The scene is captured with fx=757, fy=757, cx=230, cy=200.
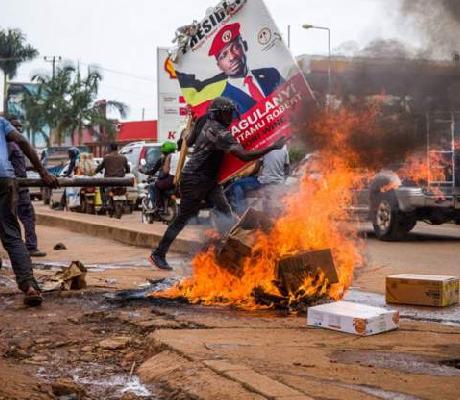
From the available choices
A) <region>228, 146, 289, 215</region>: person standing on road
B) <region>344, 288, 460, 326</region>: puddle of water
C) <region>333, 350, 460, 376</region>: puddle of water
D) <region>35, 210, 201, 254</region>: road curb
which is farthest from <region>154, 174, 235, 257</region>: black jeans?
<region>228, 146, 289, 215</region>: person standing on road

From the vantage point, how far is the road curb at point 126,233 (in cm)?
1074

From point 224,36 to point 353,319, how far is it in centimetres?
366

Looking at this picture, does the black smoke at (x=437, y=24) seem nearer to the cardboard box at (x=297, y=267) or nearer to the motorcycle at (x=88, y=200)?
the cardboard box at (x=297, y=267)

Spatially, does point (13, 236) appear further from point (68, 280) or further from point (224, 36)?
point (224, 36)

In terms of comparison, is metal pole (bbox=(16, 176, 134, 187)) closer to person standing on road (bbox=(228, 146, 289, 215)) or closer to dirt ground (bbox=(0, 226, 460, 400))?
dirt ground (bbox=(0, 226, 460, 400))

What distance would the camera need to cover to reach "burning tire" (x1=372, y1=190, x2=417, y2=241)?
12.3 meters

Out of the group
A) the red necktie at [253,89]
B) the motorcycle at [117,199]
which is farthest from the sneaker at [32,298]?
the motorcycle at [117,199]

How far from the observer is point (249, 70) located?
7594mm

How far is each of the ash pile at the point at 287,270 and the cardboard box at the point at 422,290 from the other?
609 millimetres

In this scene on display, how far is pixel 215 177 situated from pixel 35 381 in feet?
12.7

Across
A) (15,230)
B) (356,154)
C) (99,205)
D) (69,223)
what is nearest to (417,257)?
(356,154)

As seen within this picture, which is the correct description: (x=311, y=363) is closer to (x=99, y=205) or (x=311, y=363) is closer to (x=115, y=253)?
(x=115, y=253)

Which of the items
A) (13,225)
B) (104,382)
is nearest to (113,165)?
(13,225)

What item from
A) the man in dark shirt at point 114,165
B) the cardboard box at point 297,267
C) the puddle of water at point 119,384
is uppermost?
the man in dark shirt at point 114,165
